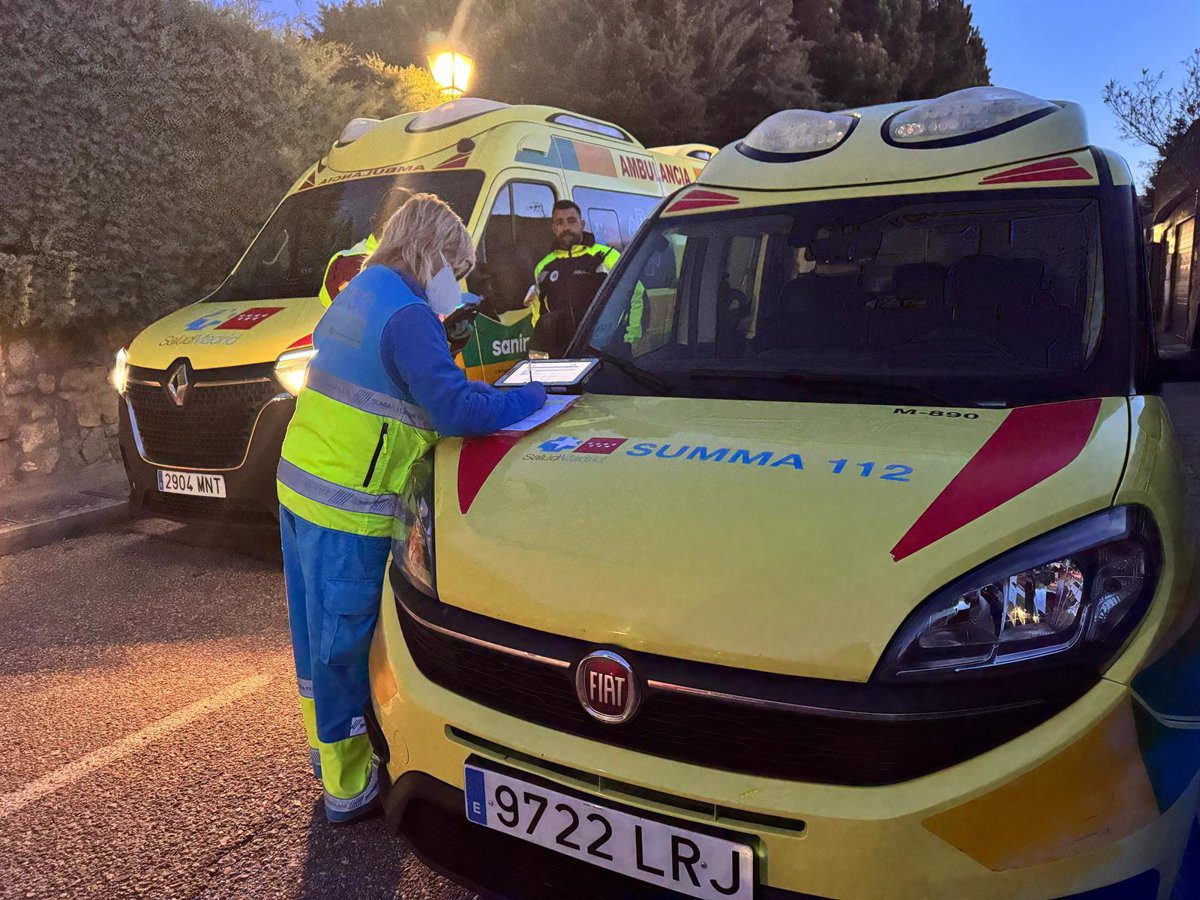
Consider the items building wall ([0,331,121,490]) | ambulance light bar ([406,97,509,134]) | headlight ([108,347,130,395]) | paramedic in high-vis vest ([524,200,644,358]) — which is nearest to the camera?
headlight ([108,347,130,395])

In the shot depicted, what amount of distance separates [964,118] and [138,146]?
7703 millimetres

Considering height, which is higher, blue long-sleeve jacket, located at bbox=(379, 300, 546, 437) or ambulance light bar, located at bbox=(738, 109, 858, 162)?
ambulance light bar, located at bbox=(738, 109, 858, 162)

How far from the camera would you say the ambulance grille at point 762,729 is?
1.53m

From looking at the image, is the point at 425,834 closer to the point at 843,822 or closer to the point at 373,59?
the point at 843,822

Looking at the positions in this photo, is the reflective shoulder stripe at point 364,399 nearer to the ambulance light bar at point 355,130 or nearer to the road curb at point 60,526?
the road curb at point 60,526

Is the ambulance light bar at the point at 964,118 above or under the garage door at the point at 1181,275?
above

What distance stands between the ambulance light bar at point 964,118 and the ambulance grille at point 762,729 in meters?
1.93

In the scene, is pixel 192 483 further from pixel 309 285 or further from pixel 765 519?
pixel 765 519

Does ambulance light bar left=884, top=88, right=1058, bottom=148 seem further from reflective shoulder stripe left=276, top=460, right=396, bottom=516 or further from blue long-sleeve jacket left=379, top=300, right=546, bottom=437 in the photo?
reflective shoulder stripe left=276, top=460, right=396, bottom=516

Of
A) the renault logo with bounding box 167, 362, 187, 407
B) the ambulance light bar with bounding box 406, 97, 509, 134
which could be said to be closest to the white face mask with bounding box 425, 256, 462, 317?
the renault logo with bounding box 167, 362, 187, 407

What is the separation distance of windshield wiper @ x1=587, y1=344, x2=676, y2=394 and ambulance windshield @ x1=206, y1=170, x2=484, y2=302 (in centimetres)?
297

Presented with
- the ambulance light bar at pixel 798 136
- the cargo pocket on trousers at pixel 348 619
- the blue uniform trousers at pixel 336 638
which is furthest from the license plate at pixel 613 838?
the ambulance light bar at pixel 798 136

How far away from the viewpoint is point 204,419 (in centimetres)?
486

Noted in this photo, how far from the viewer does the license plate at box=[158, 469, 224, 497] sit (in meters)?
4.82
